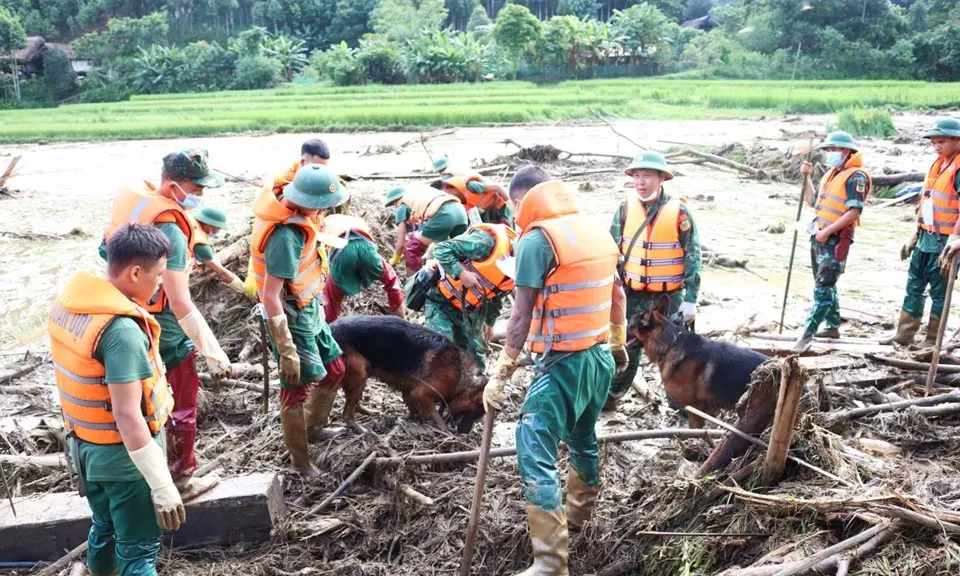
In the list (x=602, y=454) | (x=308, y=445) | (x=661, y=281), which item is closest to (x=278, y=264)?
(x=308, y=445)

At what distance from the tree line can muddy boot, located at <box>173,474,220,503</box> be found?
1731 inches

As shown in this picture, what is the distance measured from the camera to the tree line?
4306cm

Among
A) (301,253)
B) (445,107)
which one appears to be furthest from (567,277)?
(445,107)

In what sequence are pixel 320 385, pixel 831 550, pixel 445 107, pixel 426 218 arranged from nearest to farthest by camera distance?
pixel 831 550 → pixel 320 385 → pixel 426 218 → pixel 445 107

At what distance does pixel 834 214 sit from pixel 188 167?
598 centimetres

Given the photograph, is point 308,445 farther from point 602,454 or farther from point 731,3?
point 731,3

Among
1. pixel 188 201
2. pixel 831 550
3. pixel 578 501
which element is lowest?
pixel 578 501

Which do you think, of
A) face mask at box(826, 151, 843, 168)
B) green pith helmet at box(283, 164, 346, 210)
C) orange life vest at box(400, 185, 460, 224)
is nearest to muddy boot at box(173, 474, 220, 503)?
green pith helmet at box(283, 164, 346, 210)

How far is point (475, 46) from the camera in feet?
166

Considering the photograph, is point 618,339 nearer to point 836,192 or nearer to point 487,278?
point 487,278

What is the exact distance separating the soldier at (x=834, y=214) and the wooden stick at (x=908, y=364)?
1.35m

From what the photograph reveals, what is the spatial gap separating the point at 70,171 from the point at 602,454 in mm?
22160

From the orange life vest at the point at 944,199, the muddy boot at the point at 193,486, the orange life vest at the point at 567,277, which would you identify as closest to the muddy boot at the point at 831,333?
the orange life vest at the point at 944,199

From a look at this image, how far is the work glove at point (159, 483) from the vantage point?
130 inches
